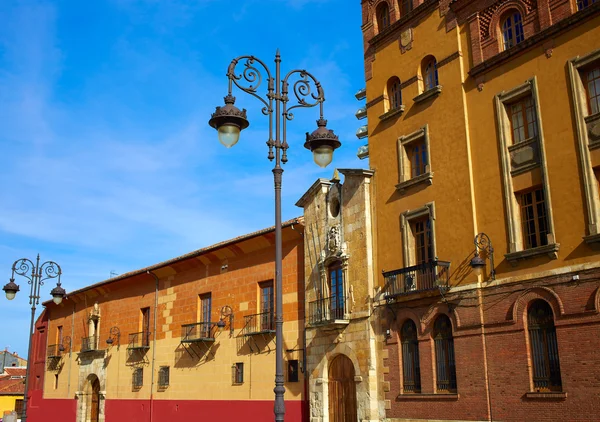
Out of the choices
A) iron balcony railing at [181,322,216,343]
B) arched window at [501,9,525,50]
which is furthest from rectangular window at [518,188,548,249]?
iron balcony railing at [181,322,216,343]

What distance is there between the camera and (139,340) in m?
32.2

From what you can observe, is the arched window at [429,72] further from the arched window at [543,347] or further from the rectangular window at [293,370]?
the rectangular window at [293,370]

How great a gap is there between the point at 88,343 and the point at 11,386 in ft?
74.9

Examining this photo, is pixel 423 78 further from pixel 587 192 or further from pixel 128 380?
pixel 128 380

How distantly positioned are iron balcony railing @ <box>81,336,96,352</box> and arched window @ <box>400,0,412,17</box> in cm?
2376

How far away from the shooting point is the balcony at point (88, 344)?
35759mm

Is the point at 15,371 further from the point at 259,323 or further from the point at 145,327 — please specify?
the point at 259,323

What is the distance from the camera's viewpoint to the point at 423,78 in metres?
20.5

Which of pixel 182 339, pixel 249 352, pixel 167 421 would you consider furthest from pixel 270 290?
pixel 167 421

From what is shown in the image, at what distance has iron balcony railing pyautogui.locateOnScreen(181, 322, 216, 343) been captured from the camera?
27062mm

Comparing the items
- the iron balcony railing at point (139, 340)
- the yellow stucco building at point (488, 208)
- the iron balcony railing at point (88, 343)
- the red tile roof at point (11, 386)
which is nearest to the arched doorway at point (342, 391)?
the yellow stucco building at point (488, 208)

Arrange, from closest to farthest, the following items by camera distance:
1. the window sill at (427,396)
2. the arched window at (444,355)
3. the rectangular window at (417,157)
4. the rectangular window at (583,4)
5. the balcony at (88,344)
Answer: the rectangular window at (583,4), the window sill at (427,396), the arched window at (444,355), the rectangular window at (417,157), the balcony at (88,344)

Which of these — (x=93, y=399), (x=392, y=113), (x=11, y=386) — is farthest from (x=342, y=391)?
(x=11, y=386)

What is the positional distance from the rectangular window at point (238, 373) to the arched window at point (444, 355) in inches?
371
